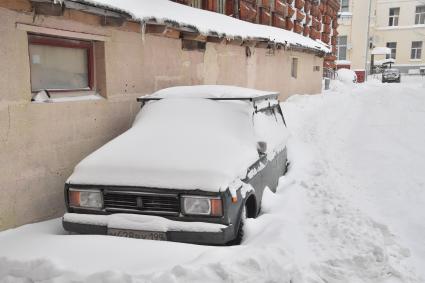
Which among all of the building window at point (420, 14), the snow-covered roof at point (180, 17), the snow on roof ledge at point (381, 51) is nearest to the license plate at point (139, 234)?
the snow-covered roof at point (180, 17)

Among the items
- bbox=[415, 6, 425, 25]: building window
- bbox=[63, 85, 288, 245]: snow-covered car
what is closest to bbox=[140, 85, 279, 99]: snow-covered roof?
bbox=[63, 85, 288, 245]: snow-covered car

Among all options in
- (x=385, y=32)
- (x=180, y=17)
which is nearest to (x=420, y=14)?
(x=385, y=32)

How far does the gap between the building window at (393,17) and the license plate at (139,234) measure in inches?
1934

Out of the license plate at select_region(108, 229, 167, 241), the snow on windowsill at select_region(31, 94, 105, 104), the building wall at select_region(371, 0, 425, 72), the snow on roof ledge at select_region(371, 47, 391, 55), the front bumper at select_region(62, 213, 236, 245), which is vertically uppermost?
the building wall at select_region(371, 0, 425, 72)

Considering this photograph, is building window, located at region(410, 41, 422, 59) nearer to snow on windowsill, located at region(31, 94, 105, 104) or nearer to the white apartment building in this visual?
the white apartment building

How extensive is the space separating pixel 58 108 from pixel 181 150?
214cm

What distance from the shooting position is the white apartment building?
40.9 m

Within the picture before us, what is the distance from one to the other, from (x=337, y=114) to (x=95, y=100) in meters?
9.67

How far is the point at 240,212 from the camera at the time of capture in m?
3.99

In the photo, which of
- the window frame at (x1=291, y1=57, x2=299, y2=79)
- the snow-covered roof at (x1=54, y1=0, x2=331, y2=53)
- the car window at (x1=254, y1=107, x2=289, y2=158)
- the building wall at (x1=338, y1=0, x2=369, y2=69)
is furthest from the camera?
the building wall at (x1=338, y1=0, x2=369, y2=69)

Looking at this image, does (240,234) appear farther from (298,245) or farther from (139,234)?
(139,234)

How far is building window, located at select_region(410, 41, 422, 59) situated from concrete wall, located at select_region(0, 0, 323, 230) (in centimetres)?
4319

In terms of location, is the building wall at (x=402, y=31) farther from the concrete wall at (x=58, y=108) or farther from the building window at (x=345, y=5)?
the concrete wall at (x=58, y=108)

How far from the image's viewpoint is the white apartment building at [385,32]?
40906 mm
